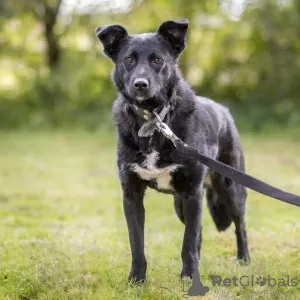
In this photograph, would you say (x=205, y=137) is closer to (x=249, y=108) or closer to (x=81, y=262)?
(x=81, y=262)

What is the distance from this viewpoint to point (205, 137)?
15.5 ft

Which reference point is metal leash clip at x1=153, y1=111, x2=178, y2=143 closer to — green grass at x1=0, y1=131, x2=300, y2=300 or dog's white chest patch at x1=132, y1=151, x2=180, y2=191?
dog's white chest patch at x1=132, y1=151, x2=180, y2=191

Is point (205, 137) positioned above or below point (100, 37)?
below

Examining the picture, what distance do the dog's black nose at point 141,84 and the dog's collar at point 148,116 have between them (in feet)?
0.98

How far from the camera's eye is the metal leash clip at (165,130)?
13.5 ft

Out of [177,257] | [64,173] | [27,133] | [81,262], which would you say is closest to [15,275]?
[81,262]

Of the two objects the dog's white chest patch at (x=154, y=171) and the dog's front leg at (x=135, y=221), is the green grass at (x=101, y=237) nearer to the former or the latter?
the dog's front leg at (x=135, y=221)

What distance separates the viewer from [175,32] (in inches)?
180

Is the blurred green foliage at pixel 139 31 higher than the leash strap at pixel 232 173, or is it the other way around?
the blurred green foliage at pixel 139 31

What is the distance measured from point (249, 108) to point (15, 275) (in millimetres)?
15756

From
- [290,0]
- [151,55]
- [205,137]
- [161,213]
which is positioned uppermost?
[290,0]

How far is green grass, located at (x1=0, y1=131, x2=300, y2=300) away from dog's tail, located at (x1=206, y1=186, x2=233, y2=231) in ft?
1.03

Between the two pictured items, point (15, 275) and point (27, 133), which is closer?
point (15, 275)

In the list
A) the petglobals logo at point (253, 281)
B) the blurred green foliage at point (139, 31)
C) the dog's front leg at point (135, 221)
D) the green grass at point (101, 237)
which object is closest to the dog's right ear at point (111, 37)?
the dog's front leg at point (135, 221)
